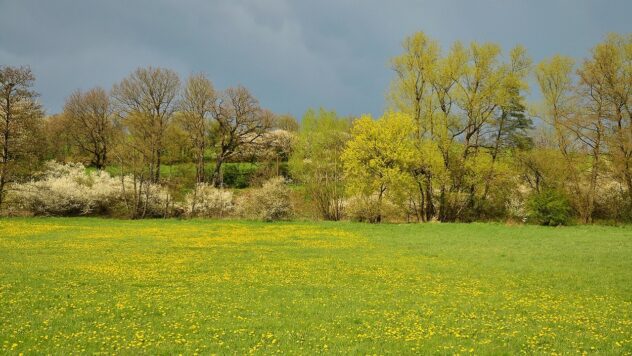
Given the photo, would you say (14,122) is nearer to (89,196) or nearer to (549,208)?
(89,196)

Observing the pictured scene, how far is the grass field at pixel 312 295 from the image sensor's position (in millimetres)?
10352

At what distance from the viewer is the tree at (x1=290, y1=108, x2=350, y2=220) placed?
50312 mm

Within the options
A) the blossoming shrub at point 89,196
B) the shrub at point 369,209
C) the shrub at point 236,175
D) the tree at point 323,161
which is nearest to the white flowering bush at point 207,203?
the blossoming shrub at point 89,196

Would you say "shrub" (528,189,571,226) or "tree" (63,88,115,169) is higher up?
"tree" (63,88,115,169)

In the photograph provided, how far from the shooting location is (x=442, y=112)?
46.8 m

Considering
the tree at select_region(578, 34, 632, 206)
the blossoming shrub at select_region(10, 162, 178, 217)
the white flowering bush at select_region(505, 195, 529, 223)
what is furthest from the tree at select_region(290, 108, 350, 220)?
the tree at select_region(578, 34, 632, 206)

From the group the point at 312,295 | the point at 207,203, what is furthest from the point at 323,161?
the point at 312,295

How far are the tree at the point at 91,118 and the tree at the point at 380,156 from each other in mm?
41246

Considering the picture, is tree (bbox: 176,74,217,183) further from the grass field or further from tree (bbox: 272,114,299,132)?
the grass field

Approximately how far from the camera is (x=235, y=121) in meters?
59.9

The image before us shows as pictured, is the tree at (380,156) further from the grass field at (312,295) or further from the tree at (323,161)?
the grass field at (312,295)

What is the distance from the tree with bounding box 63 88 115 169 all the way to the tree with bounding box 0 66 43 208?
23.7m

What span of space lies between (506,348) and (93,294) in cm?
1229

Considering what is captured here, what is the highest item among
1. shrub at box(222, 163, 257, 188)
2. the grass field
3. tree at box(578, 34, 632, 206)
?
tree at box(578, 34, 632, 206)
